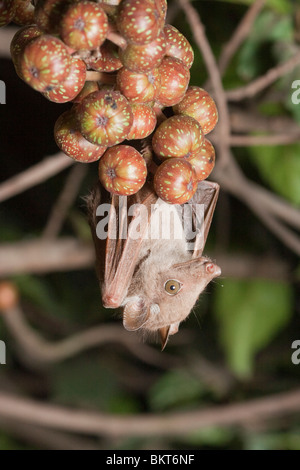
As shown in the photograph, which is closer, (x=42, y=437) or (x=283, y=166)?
(x=283, y=166)

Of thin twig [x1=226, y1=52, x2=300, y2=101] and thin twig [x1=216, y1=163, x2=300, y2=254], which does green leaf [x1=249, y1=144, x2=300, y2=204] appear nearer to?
thin twig [x1=216, y1=163, x2=300, y2=254]

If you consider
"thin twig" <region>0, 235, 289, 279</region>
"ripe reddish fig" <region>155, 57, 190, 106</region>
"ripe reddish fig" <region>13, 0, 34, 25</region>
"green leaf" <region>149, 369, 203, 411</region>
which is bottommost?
"ripe reddish fig" <region>155, 57, 190, 106</region>

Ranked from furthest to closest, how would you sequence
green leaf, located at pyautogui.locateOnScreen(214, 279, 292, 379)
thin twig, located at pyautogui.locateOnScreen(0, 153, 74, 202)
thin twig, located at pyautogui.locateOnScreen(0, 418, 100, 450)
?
1. thin twig, located at pyautogui.locateOnScreen(0, 418, 100, 450)
2. green leaf, located at pyautogui.locateOnScreen(214, 279, 292, 379)
3. thin twig, located at pyautogui.locateOnScreen(0, 153, 74, 202)

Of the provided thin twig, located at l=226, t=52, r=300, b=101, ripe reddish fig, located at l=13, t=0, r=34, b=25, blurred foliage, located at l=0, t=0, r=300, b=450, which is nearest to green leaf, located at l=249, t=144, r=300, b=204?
blurred foliage, located at l=0, t=0, r=300, b=450

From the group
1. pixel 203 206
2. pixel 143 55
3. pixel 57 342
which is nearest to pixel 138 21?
pixel 143 55

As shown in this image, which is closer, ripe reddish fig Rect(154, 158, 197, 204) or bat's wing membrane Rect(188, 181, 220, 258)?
ripe reddish fig Rect(154, 158, 197, 204)

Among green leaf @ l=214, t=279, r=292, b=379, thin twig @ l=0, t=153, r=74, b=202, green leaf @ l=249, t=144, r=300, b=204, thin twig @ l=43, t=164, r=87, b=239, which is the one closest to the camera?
thin twig @ l=0, t=153, r=74, b=202

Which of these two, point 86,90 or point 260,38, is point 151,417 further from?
point 86,90

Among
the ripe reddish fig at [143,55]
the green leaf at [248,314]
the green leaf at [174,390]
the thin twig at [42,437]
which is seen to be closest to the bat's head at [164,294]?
the ripe reddish fig at [143,55]
